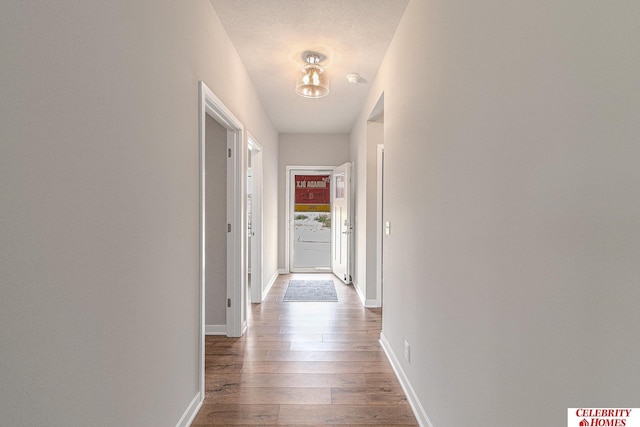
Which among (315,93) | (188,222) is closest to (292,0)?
(315,93)

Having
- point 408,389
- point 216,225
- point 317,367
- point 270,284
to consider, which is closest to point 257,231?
point 270,284

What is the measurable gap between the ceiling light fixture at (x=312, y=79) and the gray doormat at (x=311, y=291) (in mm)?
2684

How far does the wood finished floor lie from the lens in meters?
2.03

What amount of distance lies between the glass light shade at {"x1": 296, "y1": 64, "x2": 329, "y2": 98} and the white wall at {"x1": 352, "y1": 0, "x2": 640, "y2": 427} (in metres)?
1.44

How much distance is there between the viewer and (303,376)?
249 cm

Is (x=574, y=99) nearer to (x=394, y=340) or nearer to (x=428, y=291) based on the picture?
(x=428, y=291)

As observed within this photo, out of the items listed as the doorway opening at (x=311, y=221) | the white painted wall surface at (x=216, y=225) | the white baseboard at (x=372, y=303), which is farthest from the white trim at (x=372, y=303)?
the doorway opening at (x=311, y=221)

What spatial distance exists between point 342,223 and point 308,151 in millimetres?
1569

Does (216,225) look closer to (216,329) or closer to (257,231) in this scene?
(216,329)

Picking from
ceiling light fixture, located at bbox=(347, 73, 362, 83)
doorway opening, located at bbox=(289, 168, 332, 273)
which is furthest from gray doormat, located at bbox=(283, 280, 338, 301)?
ceiling light fixture, located at bbox=(347, 73, 362, 83)

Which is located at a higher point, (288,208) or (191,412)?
(288,208)

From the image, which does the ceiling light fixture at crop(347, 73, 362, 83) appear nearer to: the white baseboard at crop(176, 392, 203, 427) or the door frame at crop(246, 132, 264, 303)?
the door frame at crop(246, 132, 264, 303)

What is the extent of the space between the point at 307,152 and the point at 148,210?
4.86 meters

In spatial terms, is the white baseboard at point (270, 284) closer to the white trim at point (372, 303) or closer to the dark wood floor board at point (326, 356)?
the white trim at point (372, 303)
